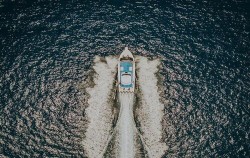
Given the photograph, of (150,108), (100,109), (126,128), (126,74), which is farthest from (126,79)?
(126,128)

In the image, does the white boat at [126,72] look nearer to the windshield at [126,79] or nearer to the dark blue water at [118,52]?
the windshield at [126,79]

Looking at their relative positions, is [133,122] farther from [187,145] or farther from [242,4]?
[242,4]

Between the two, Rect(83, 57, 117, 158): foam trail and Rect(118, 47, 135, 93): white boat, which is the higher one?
Rect(118, 47, 135, 93): white boat

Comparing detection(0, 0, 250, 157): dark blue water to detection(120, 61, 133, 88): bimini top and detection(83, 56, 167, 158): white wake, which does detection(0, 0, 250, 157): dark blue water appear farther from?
detection(120, 61, 133, 88): bimini top

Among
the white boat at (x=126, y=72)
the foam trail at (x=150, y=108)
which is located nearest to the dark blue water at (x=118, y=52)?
the foam trail at (x=150, y=108)

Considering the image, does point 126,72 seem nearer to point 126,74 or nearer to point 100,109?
point 126,74

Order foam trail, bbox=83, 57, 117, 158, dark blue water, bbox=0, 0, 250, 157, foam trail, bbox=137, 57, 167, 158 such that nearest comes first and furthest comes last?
foam trail, bbox=137, 57, 167, 158, foam trail, bbox=83, 57, 117, 158, dark blue water, bbox=0, 0, 250, 157

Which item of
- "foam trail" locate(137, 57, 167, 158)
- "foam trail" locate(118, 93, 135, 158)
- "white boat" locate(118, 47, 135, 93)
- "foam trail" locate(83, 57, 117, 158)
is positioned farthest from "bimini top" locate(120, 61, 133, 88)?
"foam trail" locate(83, 57, 117, 158)
